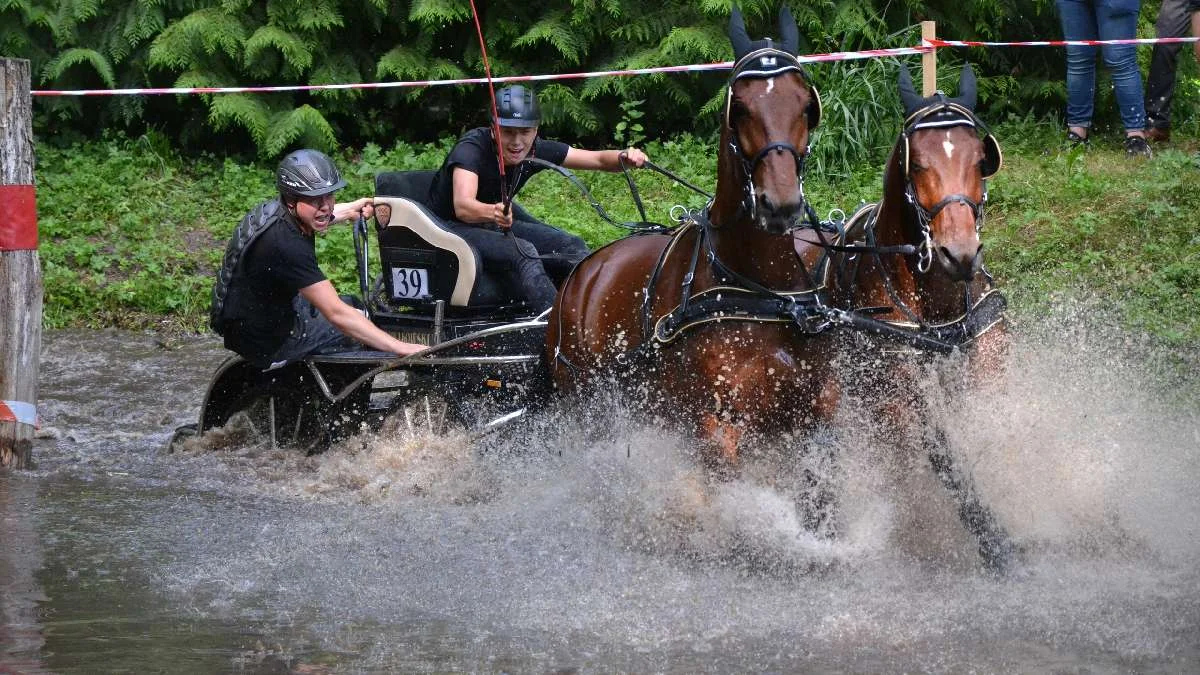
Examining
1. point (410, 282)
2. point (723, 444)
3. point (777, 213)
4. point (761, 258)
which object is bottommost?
point (723, 444)

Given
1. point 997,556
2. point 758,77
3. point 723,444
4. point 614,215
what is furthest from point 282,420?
point 614,215

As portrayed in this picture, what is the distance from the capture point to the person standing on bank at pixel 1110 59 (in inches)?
428

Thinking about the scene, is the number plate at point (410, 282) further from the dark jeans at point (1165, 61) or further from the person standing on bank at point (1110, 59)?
the dark jeans at point (1165, 61)

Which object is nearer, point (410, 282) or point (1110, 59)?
point (410, 282)

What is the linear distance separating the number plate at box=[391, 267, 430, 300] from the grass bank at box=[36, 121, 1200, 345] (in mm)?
3566

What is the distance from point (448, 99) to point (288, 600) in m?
9.46

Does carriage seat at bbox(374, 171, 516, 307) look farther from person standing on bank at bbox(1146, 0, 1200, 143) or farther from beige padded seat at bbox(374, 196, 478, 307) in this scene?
person standing on bank at bbox(1146, 0, 1200, 143)

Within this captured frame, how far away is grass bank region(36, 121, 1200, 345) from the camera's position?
31.1 feet

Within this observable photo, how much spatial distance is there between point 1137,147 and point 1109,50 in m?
0.75

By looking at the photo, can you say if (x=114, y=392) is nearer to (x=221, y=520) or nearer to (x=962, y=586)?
(x=221, y=520)

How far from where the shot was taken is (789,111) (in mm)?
5363

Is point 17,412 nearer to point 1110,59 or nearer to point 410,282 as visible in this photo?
point 410,282

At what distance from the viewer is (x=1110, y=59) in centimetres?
1101

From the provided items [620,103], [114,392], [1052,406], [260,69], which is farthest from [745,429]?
[260,69]
